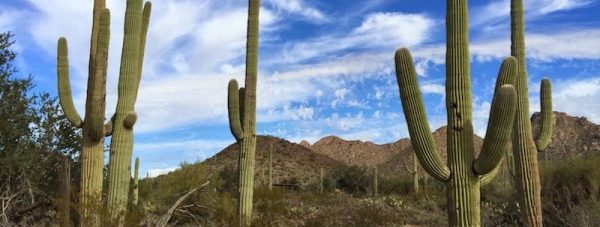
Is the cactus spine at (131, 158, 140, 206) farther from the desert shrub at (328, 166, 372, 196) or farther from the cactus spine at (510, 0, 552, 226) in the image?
the desert shrub at (328, 166, 372, 196)

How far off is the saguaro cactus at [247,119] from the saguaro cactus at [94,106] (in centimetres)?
239

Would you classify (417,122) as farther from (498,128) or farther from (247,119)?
(247,119)

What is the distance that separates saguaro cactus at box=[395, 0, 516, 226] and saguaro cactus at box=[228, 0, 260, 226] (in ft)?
15.1

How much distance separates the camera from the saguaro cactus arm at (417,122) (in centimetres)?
700

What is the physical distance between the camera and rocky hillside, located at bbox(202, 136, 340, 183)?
41.1 metres

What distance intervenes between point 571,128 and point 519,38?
3856 cm

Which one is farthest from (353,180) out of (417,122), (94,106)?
(417,122)

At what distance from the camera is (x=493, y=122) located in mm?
6574

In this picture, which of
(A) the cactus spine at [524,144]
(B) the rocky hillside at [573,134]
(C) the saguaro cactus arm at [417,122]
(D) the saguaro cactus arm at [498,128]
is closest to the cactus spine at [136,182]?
(A) the cactus spine at [524,144]

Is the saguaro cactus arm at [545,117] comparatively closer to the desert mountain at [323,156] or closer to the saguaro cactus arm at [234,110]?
the saguaro cactus arm at [234,110]

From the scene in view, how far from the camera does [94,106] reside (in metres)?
10.0

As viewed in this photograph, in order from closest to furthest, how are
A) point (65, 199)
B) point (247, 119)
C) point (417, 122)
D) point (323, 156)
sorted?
1. point (417, 122)
2. point (65, 199)
3. point (247, 119)
4. point (323, 156)

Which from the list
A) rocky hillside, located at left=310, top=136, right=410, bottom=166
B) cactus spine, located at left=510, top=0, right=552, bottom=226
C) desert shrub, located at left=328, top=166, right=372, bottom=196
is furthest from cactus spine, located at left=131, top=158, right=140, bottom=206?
rocky hillside, located at left=310, top=136, right=410, bottom=166

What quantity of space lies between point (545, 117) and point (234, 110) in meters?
5.79
